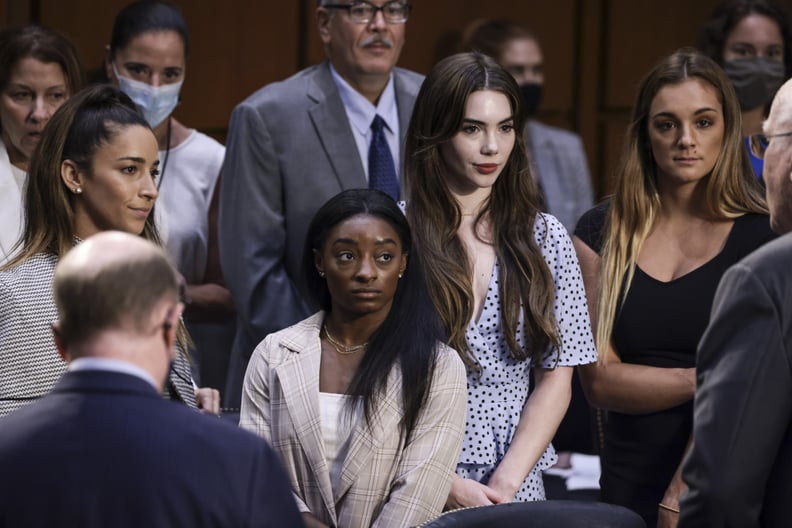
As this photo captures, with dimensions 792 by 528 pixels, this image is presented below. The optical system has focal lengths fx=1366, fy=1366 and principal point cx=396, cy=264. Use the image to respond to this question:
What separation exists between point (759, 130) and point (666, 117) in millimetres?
1159

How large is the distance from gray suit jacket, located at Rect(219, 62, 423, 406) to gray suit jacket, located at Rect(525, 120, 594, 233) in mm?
1798

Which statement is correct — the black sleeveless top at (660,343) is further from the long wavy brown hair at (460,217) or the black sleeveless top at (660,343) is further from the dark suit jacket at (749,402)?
the dark suit jacket at (749,402)

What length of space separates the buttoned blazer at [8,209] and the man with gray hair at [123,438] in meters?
1.65

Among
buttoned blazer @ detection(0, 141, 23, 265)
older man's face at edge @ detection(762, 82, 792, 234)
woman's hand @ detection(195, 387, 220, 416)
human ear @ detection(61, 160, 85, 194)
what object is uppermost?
older man's face at edge @ detection(762, 82, 792, 234)

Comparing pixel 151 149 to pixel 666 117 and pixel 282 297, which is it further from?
pixel 666 117

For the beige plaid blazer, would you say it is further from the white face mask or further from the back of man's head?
the white face mask

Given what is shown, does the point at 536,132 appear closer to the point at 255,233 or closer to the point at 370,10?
the point at 370,10

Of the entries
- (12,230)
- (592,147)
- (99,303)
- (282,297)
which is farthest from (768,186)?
(592,147)

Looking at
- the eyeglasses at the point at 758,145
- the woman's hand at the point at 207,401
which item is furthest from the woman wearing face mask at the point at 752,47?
the woman's hand at the point at 207,401

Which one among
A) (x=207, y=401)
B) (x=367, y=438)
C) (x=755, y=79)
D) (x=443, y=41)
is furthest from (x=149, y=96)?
(x=443, y=41)

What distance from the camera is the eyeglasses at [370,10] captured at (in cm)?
399

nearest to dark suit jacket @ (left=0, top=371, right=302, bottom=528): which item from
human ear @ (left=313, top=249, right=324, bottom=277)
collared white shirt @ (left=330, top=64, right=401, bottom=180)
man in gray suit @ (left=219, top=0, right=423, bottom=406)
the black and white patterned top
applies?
the black and white patterned top

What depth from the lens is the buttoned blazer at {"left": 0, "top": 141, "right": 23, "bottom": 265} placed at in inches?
138

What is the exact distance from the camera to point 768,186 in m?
2.41
